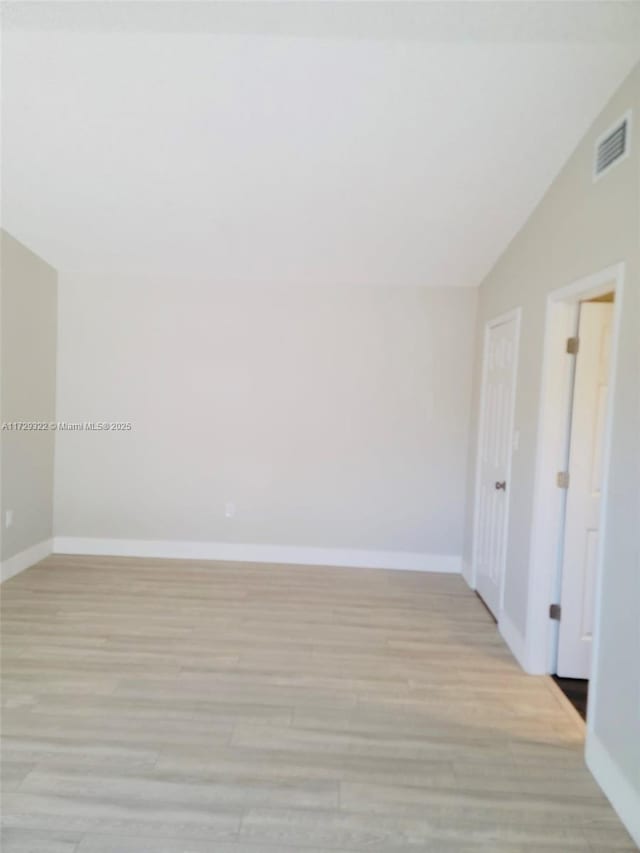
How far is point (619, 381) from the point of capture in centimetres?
198

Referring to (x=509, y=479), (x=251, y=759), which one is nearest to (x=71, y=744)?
(x=251, y=759)

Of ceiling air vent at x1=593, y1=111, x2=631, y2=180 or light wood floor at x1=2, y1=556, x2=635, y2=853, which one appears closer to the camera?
light wood floor at x1=2, y1=556, x2=635, y2=853

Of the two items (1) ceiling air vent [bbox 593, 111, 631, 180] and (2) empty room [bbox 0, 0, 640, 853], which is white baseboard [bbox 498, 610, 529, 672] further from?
(1) ceiling air vent [bbox 593, 111, 631, 180]

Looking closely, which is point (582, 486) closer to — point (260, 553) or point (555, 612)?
point (555, 612)

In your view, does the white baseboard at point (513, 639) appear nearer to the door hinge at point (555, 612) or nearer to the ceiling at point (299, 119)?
the door hinge at point (555, 612)

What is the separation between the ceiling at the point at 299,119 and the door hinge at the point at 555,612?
2265 millimetres

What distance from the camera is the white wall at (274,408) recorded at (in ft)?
14.0

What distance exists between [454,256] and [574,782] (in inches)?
123

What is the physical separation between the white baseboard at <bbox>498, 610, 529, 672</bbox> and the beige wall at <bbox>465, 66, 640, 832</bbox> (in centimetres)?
6

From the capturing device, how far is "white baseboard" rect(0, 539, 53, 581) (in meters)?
3.79

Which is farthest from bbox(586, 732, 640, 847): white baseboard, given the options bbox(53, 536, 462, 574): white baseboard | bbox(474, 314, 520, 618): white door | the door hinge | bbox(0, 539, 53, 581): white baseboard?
bbox(0, 539, 53, 581): white baseboard

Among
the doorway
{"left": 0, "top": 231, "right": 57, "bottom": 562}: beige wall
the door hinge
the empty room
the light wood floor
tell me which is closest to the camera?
the light wood floor

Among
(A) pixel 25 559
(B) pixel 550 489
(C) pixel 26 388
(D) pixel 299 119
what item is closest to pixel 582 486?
(B) pixel 550 489

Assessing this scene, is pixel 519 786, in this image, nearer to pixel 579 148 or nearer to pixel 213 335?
pixel 579 148
